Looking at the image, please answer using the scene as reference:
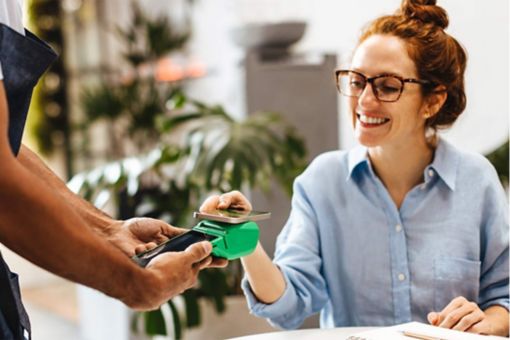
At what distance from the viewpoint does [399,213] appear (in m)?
1.54

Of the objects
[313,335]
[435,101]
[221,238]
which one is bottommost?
[313,335]

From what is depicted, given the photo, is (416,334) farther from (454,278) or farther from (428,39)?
(428,39)

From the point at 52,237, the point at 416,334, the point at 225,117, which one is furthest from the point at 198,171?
the point at 52,237

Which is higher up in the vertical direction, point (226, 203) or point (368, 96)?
point (368, 96)

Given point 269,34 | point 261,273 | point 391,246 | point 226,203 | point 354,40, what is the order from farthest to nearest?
1. point 354,40
2. point 269,34
3. point 391,246
4. point 261,273
5. point 226,203

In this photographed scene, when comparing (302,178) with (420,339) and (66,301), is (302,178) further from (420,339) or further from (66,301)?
(66,301)

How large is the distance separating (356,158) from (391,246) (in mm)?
200

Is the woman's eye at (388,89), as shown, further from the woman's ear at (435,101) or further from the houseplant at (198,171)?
the houseplant at (198,171)

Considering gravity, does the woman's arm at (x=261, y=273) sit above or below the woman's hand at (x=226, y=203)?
below

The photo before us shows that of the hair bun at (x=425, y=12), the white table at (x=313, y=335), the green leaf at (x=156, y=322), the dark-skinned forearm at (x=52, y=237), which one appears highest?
the hair bun at (x=425, y=12)

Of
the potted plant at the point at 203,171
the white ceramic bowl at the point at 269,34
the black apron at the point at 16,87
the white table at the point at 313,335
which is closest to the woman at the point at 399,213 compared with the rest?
the white table at the point at 313,335

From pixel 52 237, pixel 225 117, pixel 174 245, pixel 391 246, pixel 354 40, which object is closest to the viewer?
pixel 52 237

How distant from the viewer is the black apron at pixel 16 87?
3.06ft

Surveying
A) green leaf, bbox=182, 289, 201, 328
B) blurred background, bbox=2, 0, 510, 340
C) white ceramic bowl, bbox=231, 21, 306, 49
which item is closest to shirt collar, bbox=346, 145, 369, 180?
blurred background, bbox=2, 0, 510, 340
